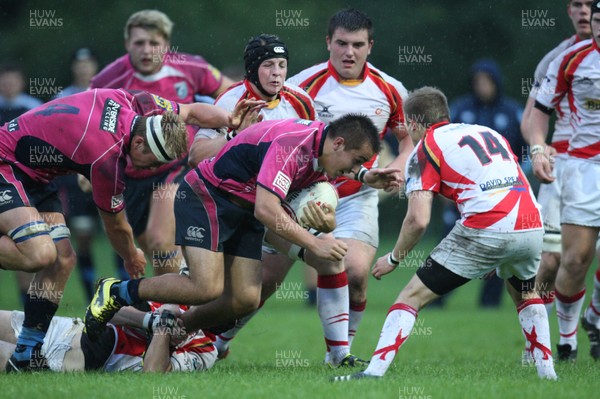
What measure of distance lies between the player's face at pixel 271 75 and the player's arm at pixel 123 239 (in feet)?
4.61

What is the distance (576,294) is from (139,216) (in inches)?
150

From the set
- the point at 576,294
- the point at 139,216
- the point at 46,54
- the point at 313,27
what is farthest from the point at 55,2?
the point at 576,294

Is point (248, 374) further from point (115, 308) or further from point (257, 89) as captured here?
point (257, 89)

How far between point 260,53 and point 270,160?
5.19 ft

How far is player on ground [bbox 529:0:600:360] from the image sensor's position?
6.95m

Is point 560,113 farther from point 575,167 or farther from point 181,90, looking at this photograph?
point 181,90

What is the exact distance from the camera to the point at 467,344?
8.61m

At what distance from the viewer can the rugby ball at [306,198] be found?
5910 mm

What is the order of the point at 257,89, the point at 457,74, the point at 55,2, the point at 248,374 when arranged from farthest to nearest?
the point at 55,2
the point at 457,74
the point at 257,89
the point at 248,374

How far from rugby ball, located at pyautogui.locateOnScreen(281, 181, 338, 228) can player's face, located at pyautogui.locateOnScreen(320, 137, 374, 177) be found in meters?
0.28

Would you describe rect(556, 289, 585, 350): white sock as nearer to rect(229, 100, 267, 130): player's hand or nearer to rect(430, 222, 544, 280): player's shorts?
rect(430, 222, 544, 280): player's shorts

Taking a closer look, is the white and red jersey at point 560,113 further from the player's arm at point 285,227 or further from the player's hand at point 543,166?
the player's arm at point 285,227

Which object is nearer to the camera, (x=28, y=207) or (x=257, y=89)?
(x=28, y=207)

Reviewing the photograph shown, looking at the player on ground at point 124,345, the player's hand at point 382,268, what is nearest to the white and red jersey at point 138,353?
the player on ground at point 124,345
